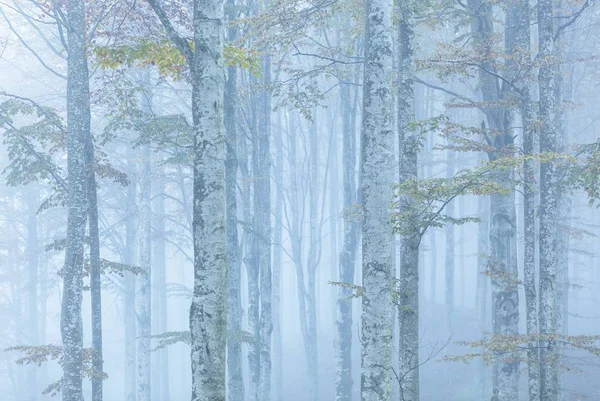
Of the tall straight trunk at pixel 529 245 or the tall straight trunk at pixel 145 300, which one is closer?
the tall straight trunk at pixel 529 245

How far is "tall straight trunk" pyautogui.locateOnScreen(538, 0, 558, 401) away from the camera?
11352mm

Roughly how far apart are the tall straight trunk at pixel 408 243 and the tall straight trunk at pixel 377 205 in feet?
4.18

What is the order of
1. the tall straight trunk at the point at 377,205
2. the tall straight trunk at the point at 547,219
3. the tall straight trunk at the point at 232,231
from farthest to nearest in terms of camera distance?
the tall straight trunk at the point at 232,231 < the tall straight trunk at the point at 547,219 < the tall straight trunk at the point at 377,205

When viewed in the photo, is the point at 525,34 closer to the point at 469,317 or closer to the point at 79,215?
the point at 79,215

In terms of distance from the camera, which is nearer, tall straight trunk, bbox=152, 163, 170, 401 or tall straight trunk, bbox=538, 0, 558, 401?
tall straight trunk, bbox=538, 0, 558, 401

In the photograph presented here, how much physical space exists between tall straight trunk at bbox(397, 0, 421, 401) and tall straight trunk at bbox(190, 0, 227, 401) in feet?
12.1

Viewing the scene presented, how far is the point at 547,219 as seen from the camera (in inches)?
480

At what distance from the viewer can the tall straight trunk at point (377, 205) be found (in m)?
8.44

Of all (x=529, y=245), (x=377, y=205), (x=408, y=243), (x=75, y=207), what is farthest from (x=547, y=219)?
(x=75, y=207)

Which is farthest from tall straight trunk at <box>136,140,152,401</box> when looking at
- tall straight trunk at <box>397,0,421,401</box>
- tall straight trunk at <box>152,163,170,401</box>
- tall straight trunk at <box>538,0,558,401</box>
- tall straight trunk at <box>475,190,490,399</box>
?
tall straight trunk at <box>538,0,558,401</box>

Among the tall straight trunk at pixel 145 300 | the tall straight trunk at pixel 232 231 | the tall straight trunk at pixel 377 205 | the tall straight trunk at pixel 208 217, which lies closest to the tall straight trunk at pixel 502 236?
the tall straight trunk at pixel 377 205

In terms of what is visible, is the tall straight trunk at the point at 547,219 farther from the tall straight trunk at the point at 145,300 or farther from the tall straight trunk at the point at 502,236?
the tall straight trunk at the point at 145,300

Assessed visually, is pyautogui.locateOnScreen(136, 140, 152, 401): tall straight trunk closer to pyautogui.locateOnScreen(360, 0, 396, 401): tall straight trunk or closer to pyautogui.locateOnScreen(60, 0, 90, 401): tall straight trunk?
pyautogui.locateOnScreen(60, 0, 90, 401): tall straight trunk

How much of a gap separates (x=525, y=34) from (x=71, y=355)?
1099 cm
